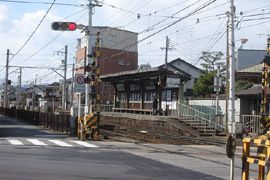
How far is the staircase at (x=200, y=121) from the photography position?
22.1 meters

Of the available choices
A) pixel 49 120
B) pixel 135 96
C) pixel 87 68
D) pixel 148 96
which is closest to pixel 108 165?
pixel 87 68

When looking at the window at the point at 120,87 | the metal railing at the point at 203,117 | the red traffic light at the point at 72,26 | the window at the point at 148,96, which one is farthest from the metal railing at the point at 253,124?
the window at the point at 120,87

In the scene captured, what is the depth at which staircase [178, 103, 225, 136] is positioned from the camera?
22125 mm

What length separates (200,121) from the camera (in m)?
23.1

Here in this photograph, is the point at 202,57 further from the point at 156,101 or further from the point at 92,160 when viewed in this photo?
the point at 92,160

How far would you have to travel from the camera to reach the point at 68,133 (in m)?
22.6

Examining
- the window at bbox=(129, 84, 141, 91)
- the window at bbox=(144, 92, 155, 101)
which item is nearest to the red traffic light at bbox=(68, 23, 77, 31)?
the window at bbox=(144, 92, 155, 101)

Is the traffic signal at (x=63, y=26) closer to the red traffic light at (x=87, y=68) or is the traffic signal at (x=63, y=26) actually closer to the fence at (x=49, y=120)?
the red traffic light at (x=87, y=68)

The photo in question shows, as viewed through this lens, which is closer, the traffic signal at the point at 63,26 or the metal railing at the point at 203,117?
the traffic signal at the point at 63,26

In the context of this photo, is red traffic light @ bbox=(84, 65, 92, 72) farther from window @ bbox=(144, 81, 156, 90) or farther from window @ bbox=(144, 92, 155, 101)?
window @ bbox=(144, 92, 155, 101)

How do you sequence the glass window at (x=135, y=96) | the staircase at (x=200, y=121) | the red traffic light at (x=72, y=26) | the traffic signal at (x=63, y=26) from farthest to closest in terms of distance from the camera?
1. the glass window at (x=135, y=96)
2. the staircase at (x=200, y=121)
3. the red traffic light at (x=72, y=26)
4. the traffic signal at (x=63, y=26)

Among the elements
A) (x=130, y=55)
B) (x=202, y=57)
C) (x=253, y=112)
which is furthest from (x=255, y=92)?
(x=130, y=55)

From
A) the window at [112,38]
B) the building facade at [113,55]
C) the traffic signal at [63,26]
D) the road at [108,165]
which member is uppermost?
the window at [112,38]

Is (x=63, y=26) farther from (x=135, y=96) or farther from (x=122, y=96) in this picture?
(x=122, y=96)
